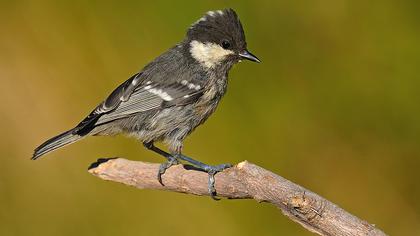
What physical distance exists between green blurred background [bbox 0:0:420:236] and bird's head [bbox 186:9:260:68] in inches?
13.5

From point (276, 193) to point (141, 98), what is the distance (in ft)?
4.04

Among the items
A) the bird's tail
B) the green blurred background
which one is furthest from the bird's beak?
the bird's tail

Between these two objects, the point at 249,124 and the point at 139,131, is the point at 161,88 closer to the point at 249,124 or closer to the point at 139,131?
the point at 139,131

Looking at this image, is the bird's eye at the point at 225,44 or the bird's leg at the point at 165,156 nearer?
the bird's leg at the point at 165,156

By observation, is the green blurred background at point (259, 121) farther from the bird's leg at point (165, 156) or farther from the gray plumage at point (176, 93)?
the gray plumage at point (176, 93)

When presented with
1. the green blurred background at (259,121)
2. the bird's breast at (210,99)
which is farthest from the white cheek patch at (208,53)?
the green blurred background at (259,121)

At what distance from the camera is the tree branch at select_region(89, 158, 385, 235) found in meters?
2.88

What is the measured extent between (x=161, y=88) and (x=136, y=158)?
59 centimetres

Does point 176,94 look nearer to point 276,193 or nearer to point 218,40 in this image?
point 218,40

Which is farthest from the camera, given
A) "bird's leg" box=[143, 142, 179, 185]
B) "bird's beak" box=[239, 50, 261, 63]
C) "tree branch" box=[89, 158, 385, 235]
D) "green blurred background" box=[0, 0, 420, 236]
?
"green blurred background" box=[0, 0, 420, 236]

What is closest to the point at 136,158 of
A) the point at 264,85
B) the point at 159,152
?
the point at 159,152

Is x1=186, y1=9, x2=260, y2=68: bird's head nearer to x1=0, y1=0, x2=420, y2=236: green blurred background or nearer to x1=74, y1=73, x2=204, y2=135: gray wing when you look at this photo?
x1=74, y1=73, x2=204, y2=135: gray wing

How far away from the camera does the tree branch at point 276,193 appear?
9.44 ft

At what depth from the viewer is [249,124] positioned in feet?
13.9
